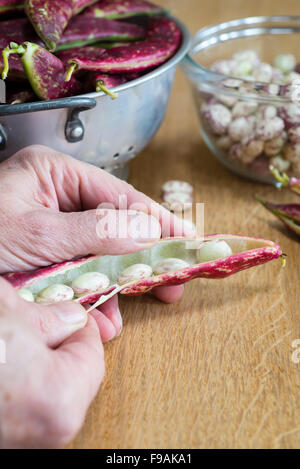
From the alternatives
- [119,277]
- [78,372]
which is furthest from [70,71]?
→ [78,372]

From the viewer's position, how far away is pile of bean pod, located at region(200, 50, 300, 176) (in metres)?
0.96

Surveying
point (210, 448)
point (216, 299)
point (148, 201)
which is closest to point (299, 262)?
point (216, 299)

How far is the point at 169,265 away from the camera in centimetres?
76

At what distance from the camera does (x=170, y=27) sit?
1.00 meters

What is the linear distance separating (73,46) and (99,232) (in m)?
0.38

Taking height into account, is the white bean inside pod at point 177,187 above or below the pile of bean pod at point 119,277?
below

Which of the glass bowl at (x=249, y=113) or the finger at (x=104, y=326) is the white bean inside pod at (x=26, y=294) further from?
the glass bowl at (x=249, y=113)

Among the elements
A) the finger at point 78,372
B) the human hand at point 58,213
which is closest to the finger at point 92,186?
the human hand at point 58,213

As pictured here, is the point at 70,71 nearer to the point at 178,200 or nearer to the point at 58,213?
the point at 58,213

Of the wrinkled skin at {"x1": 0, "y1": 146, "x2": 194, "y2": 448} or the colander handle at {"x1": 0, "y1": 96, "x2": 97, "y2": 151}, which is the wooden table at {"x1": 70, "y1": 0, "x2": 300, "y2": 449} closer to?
the wrinkled skin at {"x1": 0, "y1": 146, "x2": 194, "y2": 448}

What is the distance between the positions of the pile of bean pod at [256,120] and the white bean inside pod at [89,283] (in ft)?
1.37

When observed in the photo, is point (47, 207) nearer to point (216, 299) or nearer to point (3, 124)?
point (3, 124)

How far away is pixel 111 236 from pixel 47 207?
0.39 feet

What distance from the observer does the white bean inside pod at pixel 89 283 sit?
2.37ft
